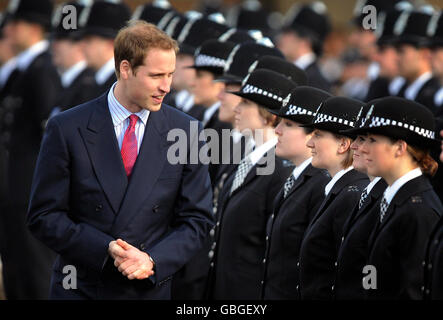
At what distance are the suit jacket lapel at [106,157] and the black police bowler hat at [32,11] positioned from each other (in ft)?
21.2

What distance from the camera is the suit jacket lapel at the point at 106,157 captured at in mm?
5406

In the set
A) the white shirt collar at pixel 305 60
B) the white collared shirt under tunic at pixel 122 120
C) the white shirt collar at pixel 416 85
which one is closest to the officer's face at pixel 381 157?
the white collared shirt under tunic at pixel 122 120

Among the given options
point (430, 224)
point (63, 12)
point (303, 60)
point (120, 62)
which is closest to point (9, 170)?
point (63, 12)

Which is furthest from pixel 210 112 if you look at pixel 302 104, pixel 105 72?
pixel 302 104

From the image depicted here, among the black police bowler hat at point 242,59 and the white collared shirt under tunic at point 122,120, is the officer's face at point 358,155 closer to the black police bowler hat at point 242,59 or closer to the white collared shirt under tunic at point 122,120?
the white collared shirt under tunic at point 122,120

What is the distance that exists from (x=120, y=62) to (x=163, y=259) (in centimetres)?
102

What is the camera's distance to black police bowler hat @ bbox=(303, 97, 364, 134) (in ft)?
20.1

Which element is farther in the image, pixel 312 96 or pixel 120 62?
pixel 312 96

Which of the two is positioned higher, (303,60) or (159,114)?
(159,114)

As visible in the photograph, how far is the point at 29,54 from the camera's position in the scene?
11172mm

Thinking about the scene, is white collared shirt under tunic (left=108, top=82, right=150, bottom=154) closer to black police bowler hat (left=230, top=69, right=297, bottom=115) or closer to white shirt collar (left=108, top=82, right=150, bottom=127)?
white shirt collar (left=108, top=82, right=150, bottom=127)

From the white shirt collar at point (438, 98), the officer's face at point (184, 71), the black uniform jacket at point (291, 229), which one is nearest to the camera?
the black uniform jacket at point (291, 229)
